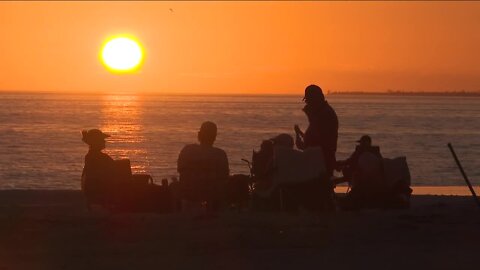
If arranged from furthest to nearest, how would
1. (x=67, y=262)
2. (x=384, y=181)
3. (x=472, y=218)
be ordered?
(x=384, y=181) → (x=472, y=218) → (x=67, y=262)

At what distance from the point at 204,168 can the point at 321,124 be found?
1.35m

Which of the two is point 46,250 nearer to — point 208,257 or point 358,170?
point 208,257

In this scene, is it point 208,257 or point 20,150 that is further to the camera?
point 20,150

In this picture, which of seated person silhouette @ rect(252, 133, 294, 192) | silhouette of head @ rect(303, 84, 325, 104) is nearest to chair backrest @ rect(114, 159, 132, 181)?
seated person silhouette @ rect(252, 133, 294, 192)

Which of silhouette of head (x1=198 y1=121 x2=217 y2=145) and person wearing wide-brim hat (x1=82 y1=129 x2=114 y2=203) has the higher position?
silhouette of head (x1=198 y1=121 x2=217 y2=145)

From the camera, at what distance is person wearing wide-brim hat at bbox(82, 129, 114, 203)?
928cm

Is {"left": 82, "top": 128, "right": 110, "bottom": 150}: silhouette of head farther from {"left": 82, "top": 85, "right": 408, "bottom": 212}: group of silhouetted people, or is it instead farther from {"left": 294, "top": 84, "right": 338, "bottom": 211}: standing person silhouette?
{"left": 294, "top": 84, "right": 338, "bottom": 211}: standing person silhouette

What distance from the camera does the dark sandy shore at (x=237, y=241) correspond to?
7.04 metres

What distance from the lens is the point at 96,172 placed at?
9.37 m

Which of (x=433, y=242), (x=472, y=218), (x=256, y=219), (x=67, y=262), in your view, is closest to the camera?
(x=67, y=262)

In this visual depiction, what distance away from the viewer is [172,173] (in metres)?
26.2

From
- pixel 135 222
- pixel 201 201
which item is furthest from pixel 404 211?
pixel 135 222

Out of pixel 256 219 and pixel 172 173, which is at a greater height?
pixel 256 219

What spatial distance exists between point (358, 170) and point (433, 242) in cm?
199
